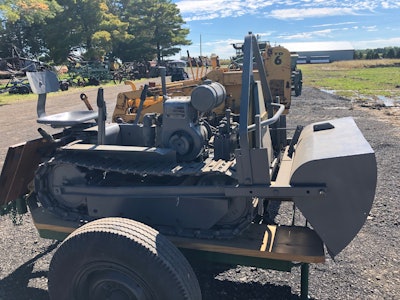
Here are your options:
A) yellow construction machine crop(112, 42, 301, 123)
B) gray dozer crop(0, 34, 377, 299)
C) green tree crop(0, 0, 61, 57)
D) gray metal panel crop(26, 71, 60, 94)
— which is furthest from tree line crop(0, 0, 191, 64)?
gray dozer crop(0, 34, 377, 299)

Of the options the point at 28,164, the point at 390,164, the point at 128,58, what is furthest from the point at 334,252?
the point at 128,58

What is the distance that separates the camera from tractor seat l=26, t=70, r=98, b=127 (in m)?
4.14

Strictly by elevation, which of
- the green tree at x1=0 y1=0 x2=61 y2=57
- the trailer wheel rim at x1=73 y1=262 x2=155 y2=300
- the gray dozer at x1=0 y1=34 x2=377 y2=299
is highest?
the green tree at x1=0 y1=0 x2=61 y2=57

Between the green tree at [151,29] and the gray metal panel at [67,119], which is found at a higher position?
the green tree at [151,29]

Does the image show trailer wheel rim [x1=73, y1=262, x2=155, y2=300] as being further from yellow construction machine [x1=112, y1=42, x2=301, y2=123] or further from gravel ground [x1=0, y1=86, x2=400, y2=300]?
yellow construction machine [x1=112, y1=42, x2=301, y2=123]

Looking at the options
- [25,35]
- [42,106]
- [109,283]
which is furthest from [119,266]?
[25,35]

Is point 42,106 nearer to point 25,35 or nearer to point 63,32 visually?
point 63,32

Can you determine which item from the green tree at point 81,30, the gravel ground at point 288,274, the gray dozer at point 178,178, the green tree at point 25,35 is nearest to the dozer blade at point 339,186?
the gray dozer at point 178,178

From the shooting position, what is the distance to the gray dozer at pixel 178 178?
3018mm

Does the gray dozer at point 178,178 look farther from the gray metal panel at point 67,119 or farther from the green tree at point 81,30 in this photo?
the green tree at point 81,30

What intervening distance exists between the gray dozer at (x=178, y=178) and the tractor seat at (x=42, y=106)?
0.01 meters

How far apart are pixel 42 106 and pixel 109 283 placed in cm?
213

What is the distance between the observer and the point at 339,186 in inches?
116

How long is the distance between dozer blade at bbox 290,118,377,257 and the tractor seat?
2.31m
